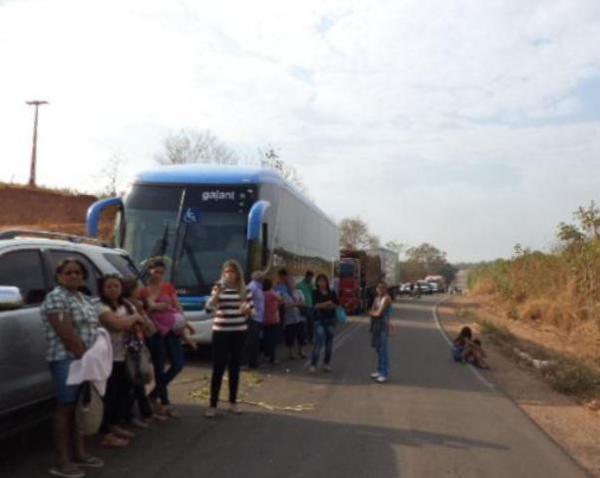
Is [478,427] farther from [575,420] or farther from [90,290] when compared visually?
[90,290]

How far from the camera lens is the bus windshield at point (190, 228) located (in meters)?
13.8

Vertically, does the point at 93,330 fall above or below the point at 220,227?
below

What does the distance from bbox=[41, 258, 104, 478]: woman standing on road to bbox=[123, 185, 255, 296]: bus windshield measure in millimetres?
7399

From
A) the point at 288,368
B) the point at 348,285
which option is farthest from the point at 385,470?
the point at 348,285

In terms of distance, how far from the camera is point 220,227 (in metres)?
14.1

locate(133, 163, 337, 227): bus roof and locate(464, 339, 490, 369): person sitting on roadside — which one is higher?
locate(133, 163, 337, 227): bus roof

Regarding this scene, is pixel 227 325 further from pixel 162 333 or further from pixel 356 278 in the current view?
pixel 356 278

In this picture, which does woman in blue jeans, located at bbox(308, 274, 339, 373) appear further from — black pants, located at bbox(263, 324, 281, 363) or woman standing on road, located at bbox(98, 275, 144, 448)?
woman standing on road, located at bbox(98, 275, 144, 448)

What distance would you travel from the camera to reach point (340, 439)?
26.2 ft

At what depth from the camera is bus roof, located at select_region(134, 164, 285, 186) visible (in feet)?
47.3

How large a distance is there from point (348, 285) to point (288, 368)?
70.3ft

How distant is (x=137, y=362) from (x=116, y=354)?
25 cm

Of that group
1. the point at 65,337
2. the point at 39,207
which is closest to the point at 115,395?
the point at 65,337

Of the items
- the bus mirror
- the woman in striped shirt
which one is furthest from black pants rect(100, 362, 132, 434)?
the bus mirror
